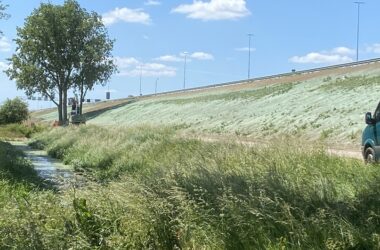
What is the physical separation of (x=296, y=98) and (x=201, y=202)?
41.2 metres

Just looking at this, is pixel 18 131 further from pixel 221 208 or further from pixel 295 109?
pixel 221 208

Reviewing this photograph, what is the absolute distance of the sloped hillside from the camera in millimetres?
31781

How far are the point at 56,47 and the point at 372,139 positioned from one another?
66.9m

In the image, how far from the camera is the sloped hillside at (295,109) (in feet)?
104

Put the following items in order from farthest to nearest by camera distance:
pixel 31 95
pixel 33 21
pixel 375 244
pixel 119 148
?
pixel 31 95 < pixel 33 21 < pixel 119 148 < pixel 375 244

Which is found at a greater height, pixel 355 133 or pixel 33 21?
pixel 33 21

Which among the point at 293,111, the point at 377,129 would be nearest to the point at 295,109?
the point at 293,111

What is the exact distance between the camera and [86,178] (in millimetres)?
10086

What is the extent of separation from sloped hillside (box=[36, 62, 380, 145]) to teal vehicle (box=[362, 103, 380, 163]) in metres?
4.92

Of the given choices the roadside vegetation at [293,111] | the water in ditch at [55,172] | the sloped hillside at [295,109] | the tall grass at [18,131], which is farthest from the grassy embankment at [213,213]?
the tall grass at [18,131]

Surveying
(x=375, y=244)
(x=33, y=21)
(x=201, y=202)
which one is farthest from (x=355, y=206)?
(x=33, y=21)

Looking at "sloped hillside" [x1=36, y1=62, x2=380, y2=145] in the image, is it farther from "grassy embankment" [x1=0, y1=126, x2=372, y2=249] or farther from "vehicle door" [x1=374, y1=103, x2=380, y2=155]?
"grassy embankment" [x1=0, y1=126, x2=372, y2=249]

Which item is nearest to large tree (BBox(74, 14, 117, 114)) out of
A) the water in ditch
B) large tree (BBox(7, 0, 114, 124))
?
large tree (BBox(7, 0, 114, 124))

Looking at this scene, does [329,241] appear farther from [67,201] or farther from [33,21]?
[33,21]
